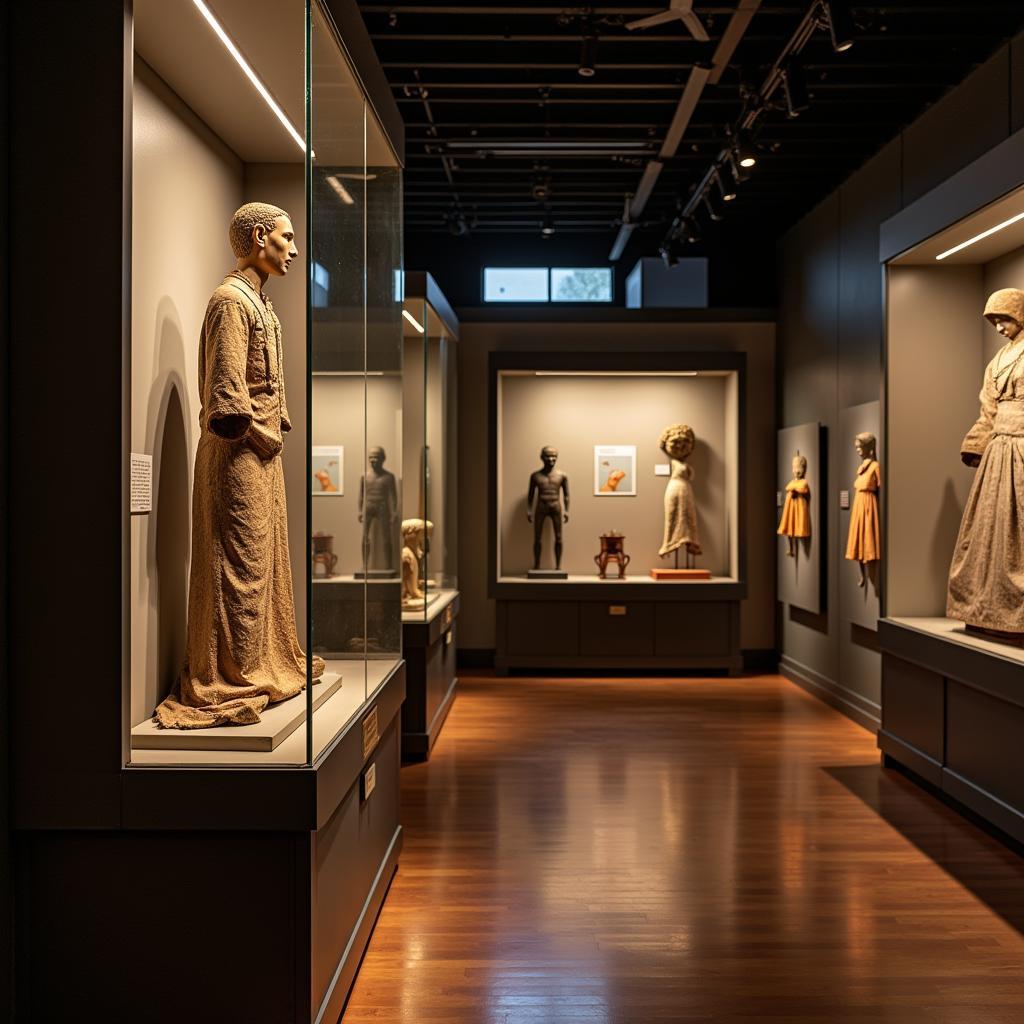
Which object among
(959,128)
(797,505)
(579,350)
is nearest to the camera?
(959,128)

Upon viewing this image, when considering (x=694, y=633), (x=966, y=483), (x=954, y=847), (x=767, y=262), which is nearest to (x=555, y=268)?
(x=767, y=262)

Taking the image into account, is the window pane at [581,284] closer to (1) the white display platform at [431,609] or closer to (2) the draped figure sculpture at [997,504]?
(1) the white display platform at [431,609]

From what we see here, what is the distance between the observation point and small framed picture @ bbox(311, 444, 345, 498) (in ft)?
9.21

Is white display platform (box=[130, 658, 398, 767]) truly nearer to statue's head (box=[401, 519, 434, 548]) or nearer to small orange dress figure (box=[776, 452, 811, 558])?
statue's head (box=[401, 519, 434, 548])

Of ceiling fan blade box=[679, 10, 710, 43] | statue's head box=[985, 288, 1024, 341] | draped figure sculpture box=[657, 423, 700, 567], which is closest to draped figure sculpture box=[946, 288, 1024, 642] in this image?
statue's head box=[985, 288, 1024, 341]

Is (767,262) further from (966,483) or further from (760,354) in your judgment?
(966,483)

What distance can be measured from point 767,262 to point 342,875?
9.17 metres

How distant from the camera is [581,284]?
11.5 metres

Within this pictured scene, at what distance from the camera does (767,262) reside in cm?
1098

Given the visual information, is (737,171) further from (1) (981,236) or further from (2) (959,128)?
(1) (981,236)

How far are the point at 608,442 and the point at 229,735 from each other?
7.39 metres

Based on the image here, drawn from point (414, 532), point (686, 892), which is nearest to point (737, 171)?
point (414, 532)

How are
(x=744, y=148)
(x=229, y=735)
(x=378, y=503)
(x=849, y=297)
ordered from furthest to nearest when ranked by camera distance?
(x=849, y=297) < (x=744, y=148) < (x=378, y=503) < (x=229, y=735)

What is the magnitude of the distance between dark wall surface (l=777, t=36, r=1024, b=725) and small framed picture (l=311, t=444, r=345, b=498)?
4.00 metres
